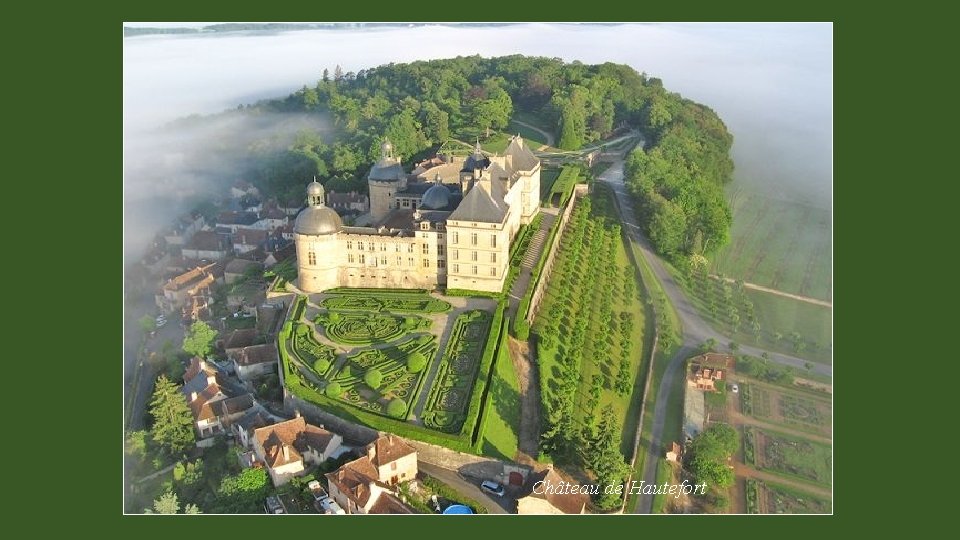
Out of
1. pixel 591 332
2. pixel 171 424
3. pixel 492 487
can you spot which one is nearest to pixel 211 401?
pixel 171 424

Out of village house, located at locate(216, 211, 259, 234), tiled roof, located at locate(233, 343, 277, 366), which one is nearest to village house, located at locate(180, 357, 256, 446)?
tiled roof, located at locate(233, 343, 277, 366)

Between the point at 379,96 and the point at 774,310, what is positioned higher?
the point at 379,96

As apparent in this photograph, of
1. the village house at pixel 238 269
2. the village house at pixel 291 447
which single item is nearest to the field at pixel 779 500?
the village house at pixel 291 447

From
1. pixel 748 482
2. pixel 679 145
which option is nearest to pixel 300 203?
pixel 679 145

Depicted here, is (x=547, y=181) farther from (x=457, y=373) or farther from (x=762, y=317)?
(x=457, y=373)

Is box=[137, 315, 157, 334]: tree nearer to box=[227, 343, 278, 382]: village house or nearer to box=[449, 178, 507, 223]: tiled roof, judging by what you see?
box=[227, 343, 278, 382]: village house

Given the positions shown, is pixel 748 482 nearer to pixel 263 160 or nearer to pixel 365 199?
pixel 365 199
